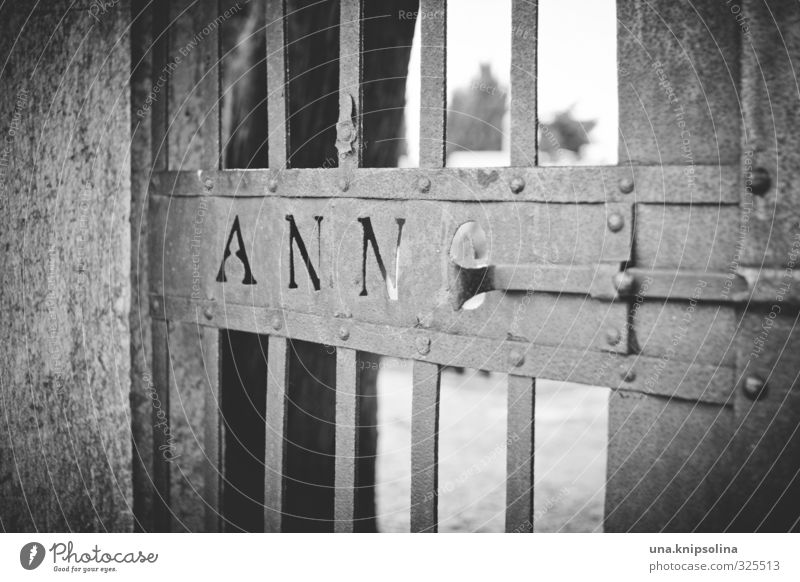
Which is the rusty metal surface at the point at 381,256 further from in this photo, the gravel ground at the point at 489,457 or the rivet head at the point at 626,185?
the gravel ground at the point at 489,457

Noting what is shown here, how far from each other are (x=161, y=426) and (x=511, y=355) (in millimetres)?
768

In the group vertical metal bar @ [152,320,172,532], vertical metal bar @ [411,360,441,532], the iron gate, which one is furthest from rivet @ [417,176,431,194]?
vertical metal bar @ [152,320,172,532]

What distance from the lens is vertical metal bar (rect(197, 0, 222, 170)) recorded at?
48.6 inches

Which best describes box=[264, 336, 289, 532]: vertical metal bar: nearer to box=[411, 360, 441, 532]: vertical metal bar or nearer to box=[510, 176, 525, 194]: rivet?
box=[411, 360, 441, 532]: vertical metal bar

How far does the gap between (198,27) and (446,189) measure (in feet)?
2.07

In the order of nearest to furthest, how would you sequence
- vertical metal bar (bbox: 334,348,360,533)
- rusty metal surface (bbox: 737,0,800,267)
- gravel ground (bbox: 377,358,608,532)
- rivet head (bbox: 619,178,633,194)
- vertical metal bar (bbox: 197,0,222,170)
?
rusty metal surface (bbox: 737,0,800,267) < rivet head (bbox: 619,178,633,194) < vertical metal bar (bbox: 334,348,360,533) < vertical metal bar (bbox: 197,0,222,170) < gravel ground (bbox: 377,358,608,532)

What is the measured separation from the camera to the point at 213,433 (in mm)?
1284

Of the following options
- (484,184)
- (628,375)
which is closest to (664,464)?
(628,375)

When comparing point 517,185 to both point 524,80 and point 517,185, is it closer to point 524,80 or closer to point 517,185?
point 517,185

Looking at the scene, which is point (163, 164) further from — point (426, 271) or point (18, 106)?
point (426, 271)

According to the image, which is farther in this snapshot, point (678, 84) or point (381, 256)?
point (381, 256)

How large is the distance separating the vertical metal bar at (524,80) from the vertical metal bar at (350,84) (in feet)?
0.90

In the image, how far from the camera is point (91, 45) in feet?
4.05
